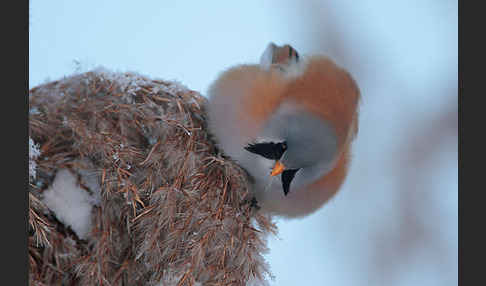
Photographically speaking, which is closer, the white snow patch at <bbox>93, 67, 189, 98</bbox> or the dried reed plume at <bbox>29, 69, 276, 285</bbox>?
the dried reed plume at <bbox>29, 69, 276, 285</bbox>

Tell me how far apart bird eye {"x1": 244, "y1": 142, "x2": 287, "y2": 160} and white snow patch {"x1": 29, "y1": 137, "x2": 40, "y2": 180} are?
0.50 metres

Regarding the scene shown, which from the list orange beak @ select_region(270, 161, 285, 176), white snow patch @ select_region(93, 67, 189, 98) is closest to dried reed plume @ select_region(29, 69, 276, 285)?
white snow patch @ select_region(93, 67, 189, 98)

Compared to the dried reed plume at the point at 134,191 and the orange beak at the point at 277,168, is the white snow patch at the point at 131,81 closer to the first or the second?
the dried reed plume at the point at 134,191

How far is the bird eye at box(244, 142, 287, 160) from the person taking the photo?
1021 millimetres

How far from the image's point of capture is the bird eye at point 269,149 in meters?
1.02

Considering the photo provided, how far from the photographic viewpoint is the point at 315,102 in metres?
1.08

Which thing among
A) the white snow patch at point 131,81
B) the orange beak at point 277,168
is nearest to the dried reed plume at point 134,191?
the white snow patch at point 131,81

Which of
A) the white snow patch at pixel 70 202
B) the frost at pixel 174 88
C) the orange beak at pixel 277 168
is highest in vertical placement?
the frost at pixel 174 88

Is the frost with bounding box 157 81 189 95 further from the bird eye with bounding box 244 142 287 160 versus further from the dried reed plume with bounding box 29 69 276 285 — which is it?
the bird eye with bounding box 244 142 287 160

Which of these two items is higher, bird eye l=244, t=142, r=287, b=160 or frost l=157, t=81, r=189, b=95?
frost l=157, t=81, r=189, b=95

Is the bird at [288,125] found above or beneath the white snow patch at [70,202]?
above

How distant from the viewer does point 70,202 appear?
832 millimetres

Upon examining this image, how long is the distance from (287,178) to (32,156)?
0.63m

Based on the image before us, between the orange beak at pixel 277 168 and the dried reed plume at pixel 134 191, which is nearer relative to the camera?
the dried reed plume at pixel 134 191
